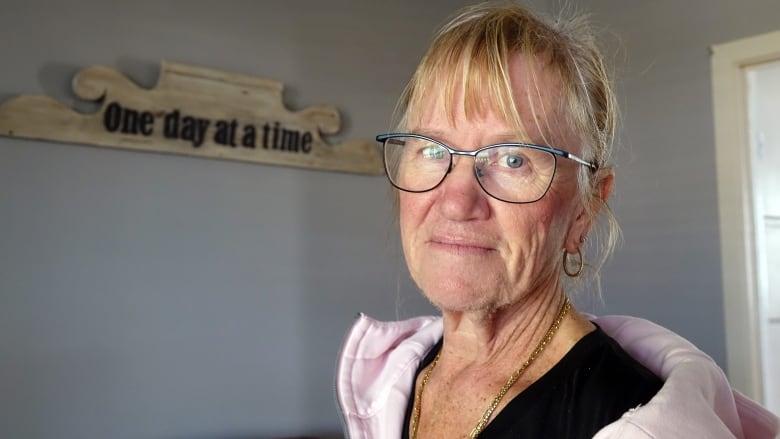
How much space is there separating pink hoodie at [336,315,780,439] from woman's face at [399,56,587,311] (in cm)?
17

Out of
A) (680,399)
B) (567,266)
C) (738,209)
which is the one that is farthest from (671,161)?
(680,399)

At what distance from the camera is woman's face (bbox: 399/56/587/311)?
2.59 ft

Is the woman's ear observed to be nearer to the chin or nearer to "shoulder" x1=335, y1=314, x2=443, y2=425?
the chin

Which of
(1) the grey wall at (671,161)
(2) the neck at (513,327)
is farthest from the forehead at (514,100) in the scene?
(1) the grey wall at (671,161)

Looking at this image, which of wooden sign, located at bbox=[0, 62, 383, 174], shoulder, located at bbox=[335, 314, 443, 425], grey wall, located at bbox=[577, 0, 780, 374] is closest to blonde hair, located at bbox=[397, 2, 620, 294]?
shoulder, located at bbox=[335, 314, 443, 425]

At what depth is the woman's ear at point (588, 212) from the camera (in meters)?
0.86

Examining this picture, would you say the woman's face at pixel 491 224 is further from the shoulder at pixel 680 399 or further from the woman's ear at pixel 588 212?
the shoulder at pixel 680 399

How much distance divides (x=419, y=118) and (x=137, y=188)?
1.27 metres

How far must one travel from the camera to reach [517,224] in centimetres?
79

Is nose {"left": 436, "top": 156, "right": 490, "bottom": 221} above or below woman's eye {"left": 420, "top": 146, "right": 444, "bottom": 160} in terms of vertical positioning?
below

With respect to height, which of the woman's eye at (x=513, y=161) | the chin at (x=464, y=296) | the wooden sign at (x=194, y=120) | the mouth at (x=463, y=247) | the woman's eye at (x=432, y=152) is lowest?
the chin at (x=464, y=296)

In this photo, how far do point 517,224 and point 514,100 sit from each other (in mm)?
157

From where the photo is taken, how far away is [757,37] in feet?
6.43

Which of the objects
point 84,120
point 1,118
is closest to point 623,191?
point 84,120
